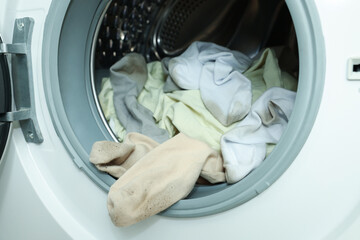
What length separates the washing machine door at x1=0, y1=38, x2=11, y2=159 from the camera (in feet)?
2.36

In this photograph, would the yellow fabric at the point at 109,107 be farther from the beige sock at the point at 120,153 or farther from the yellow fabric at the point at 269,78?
the yellow fabric at the point at 269,78

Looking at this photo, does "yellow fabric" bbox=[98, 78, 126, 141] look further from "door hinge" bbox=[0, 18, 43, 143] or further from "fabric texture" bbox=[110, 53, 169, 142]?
"door hinge" bbox=[0, 18, 43, 143]

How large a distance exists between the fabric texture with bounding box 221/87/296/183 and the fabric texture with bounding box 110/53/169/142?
0.19 metres

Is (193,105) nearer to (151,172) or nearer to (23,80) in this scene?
(151,172)

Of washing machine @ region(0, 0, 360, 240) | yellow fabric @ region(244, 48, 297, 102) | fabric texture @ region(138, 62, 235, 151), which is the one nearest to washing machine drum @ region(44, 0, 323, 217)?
washing machine @ region(0, 0, 360, 240)

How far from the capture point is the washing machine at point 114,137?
0.51 m

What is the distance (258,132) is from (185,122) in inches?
6.5

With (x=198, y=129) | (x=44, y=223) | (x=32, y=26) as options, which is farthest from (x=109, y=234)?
(x=32, y=26)

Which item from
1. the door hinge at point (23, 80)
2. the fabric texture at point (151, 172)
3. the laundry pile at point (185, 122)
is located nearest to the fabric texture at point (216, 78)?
the laundry pile at point (185, 122)

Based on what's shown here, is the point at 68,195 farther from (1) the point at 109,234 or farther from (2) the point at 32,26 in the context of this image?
(2) the point at 32,26

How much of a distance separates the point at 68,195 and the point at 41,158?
100 millimetres

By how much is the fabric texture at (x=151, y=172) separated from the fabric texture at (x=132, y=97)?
0.28 ft

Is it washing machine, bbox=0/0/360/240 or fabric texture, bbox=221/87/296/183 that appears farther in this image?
fabric texture, bbox=221/87/296/183

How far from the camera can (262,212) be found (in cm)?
57
